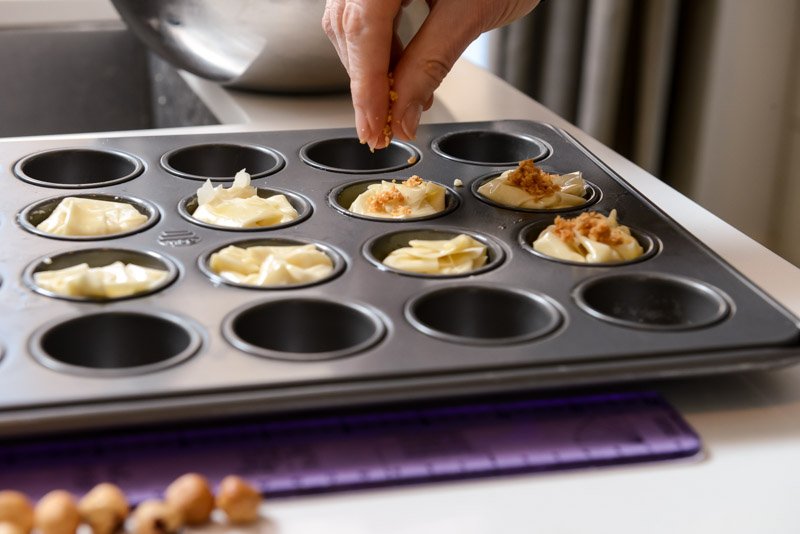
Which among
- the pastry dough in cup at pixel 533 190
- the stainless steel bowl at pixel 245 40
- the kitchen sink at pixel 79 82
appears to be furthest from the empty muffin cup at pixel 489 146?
the kitchen sink at pixel 79 82

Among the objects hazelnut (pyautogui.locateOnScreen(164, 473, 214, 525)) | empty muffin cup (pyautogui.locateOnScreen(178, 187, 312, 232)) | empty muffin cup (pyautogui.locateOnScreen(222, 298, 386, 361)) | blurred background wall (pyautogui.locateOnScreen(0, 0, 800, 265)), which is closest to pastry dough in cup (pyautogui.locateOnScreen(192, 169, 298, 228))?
empty muffin cup (pyautogui.locateOnScreen(178, 187, 312, 232))

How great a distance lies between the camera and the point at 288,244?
3.77 feet

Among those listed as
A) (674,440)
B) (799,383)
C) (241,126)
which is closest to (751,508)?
(674,440)

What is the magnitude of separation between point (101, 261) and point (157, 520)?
457 mm

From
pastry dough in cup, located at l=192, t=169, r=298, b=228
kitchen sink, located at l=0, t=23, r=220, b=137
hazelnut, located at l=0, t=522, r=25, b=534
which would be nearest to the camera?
hazelnut, located at l=0, t=522, r=25, b=534

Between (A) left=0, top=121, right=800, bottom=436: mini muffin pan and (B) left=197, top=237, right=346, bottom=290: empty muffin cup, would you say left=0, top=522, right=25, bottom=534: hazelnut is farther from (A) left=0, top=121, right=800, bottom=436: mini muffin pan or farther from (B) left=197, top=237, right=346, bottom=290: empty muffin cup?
(B) left=197, top=237, right=346, bottom=290: empty muffin cup

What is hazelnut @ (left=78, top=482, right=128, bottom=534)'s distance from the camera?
70cm

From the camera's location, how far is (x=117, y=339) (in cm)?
96

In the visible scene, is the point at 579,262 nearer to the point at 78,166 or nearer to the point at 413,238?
the point at 413,238

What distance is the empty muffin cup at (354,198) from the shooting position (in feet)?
3.95

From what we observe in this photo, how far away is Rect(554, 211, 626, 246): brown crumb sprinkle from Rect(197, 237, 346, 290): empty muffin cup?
0.25 metres

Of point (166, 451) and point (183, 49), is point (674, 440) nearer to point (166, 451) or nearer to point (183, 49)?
point (166, 451)

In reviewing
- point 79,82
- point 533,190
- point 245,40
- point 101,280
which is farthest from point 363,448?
point 79,82

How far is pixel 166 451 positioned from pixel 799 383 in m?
0.56
